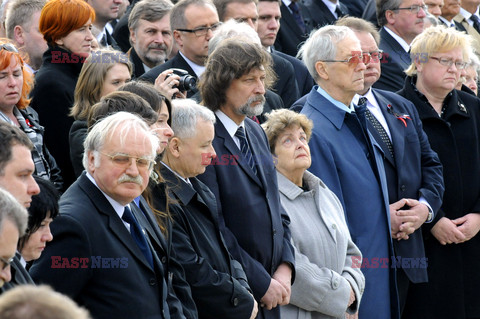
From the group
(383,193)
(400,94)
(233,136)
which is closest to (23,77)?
(233,136)

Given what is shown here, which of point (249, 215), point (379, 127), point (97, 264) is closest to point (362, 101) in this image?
point (379, 127)

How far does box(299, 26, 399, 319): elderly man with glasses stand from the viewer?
5914 mm

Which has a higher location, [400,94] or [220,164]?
[220,164]

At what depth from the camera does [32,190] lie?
12.4ft

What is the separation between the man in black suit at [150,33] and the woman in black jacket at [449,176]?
2029 mm

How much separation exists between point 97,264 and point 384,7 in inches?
211

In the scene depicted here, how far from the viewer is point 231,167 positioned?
16.6 ft

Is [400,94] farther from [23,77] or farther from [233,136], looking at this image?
[23,77]

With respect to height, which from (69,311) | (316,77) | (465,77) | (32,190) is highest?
(69,311)

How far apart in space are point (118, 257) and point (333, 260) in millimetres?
1940

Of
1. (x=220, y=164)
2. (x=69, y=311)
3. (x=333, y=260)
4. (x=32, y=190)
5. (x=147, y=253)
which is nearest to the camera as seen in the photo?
(x=69, y=311)

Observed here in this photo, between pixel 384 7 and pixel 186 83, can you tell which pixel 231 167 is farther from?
pixel 384 7

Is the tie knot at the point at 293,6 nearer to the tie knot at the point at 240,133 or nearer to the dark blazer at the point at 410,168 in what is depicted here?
the dark blazer at the point at 410,168

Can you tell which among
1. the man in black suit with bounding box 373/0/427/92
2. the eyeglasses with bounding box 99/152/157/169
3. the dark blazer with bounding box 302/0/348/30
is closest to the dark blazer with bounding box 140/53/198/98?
the eyeglasses with bounding box 99/152/157/169
